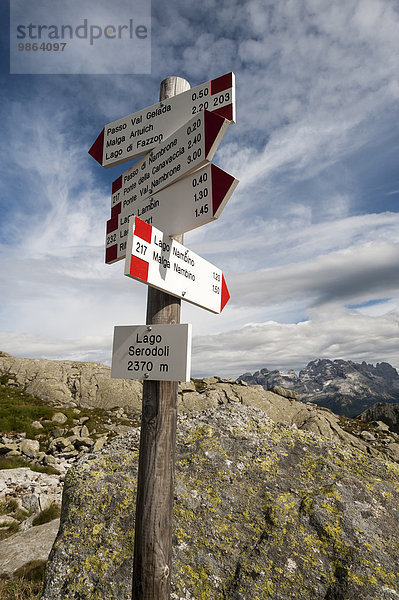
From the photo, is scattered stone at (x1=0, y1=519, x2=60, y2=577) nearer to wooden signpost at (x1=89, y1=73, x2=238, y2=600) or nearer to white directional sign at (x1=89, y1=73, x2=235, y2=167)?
wooden signpost at (x1=89, y1=73, x2=238, y2=600)

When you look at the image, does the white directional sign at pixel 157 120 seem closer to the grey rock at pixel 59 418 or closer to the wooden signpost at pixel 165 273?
the wooden signpost at pixel 165 273

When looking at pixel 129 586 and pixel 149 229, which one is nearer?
pixel 149 229

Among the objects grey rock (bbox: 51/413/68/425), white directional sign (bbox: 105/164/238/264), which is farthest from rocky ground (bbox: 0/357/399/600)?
grey rock (bbox: 51/413/68/425)

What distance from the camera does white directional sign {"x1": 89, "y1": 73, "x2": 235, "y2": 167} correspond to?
3988 mm

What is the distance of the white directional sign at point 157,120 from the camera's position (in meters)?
3.99

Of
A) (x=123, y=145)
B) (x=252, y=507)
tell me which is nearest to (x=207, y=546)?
(x=252, y=507)

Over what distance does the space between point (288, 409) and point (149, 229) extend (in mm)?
32221

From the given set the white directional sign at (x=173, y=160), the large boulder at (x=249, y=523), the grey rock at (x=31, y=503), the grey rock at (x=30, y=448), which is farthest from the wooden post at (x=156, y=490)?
A: the grey rock at (x=30, y=448)

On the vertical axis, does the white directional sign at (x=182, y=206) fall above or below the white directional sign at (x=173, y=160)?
below

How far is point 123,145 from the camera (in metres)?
4.88

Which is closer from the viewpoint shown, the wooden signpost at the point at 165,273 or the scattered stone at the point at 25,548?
the wooden signpost at the point at 165,273

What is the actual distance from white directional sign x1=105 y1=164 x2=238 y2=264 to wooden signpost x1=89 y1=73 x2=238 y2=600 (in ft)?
0.04

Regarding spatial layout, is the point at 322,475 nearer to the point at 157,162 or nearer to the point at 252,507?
the point at 252,507

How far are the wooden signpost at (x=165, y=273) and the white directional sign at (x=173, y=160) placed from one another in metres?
0.01
